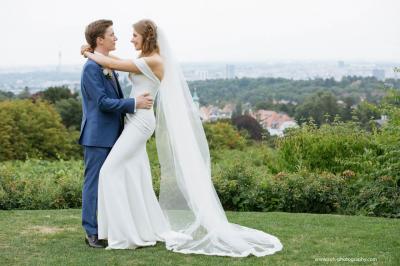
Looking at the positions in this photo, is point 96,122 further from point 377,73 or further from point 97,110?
point 377,73

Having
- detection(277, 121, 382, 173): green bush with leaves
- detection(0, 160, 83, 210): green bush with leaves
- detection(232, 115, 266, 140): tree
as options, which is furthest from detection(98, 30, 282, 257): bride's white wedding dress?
detection(232, 115, 266, 140): tree

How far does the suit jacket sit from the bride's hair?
0.47 metres

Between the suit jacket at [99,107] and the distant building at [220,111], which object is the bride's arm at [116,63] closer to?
the suit jacket at [99,107]

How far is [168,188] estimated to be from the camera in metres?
6.17

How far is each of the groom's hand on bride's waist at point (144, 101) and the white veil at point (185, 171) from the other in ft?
0.61

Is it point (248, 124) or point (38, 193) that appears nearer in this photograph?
point (38, 193)

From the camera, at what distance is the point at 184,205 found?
6.12 meters

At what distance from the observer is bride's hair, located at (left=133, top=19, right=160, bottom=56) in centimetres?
583

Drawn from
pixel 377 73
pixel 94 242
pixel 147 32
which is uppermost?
pixel 147 32

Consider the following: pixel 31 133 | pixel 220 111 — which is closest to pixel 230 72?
pixel 220 111

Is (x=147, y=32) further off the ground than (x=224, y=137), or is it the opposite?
(x=147, y=32)

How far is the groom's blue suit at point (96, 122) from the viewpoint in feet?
19.1

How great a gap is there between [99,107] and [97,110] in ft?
0.20

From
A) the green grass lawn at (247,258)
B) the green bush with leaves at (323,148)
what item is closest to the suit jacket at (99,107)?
the green grass lawn at (247,258)
